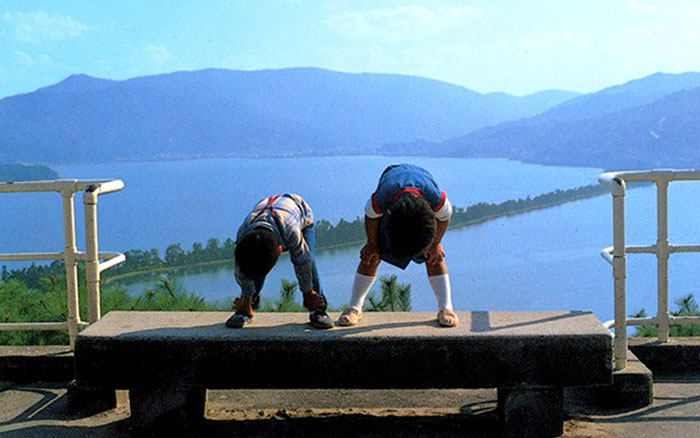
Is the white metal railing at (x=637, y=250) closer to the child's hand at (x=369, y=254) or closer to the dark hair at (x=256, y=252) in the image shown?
the child's hand at (x=369, y=254)

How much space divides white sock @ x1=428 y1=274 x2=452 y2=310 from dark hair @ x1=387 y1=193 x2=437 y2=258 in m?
0.43

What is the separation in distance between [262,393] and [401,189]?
1589mm

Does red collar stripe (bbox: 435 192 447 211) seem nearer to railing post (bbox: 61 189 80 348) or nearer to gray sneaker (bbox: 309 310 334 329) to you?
gray sneaker (bbox: 309 310 334 329)

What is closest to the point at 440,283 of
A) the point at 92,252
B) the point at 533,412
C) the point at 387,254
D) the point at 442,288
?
the point at 442,288

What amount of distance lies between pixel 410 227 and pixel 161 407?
4.80 feet

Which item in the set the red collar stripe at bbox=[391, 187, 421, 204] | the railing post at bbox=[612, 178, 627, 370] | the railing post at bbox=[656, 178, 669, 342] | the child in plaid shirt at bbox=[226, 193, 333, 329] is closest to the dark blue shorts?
the red collar stripe at bbox=[391, 187, 421, 204]

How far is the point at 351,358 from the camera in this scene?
3.97 meters

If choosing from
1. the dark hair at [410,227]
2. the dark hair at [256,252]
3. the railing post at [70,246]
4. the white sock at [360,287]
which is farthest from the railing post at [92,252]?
the dark hair at [410,227]

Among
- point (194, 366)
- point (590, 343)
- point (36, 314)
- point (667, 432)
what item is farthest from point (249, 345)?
point (36, 314)

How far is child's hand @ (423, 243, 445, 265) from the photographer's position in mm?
4305

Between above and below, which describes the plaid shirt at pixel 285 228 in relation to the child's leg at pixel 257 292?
above

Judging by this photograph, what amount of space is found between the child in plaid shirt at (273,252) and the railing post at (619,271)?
157 centimetres

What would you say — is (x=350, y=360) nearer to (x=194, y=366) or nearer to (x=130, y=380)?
(x=194, y=366)

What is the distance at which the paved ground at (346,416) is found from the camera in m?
4.18
